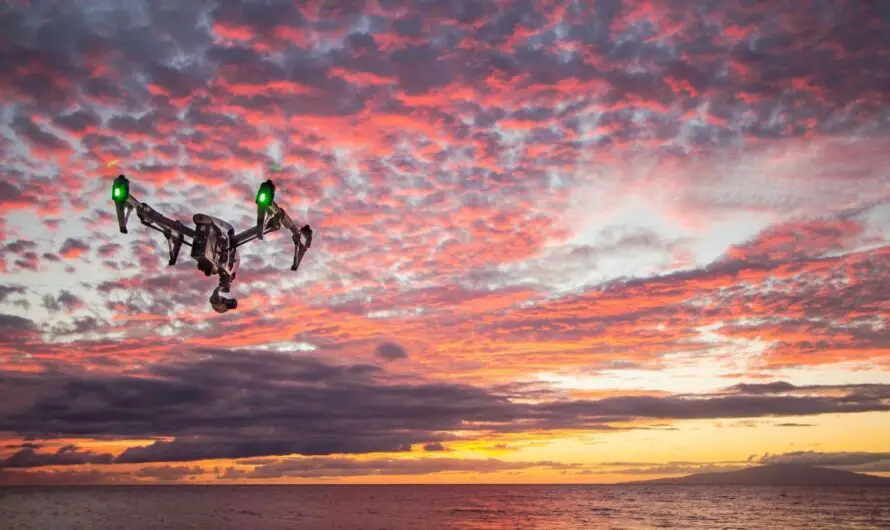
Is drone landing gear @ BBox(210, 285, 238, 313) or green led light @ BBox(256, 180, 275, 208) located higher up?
green led light @ BBox(256, 180, 275, 208)

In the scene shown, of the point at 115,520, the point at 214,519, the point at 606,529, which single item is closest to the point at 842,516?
the point at 606,529

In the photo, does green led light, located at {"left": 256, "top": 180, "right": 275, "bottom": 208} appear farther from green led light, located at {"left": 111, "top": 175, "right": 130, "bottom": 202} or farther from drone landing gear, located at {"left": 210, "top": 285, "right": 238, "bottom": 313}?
drone landing gear, located at {"left": 210, "top": 285, "right": 238, "bottom": 313}

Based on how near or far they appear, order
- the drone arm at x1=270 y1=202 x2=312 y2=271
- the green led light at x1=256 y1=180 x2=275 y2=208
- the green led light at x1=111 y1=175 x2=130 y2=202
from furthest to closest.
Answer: the drone arm at x1=270 y1=202 x2=312 y2=271 → the green led light at x1=111 y1=175 x2=130 y2=202 → the green led light at x1=256 y1=180 x2=275 y2=208

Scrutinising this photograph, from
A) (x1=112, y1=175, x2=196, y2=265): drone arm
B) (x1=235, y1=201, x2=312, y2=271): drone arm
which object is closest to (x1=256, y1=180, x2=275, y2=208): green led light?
(x1=235, y1=201, x2=312, y2=271): drone arm

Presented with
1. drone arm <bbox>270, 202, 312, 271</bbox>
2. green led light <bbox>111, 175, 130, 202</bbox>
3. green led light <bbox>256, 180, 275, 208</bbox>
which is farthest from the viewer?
drone arm <bbox>270, 202, 312, 271</bbox>

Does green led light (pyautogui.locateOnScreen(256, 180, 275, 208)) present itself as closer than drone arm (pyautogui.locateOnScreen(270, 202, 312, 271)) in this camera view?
Yes

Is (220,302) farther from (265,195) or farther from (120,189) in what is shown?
(265,195)

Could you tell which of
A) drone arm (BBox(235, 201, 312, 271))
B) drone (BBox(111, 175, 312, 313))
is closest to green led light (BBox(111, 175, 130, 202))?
drone (BBox(111, 175, 312, 313))

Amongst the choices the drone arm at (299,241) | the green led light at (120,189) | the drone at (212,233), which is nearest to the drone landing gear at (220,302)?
the drone at (212,233)

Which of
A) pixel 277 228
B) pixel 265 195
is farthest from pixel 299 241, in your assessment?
pixel 265 195
